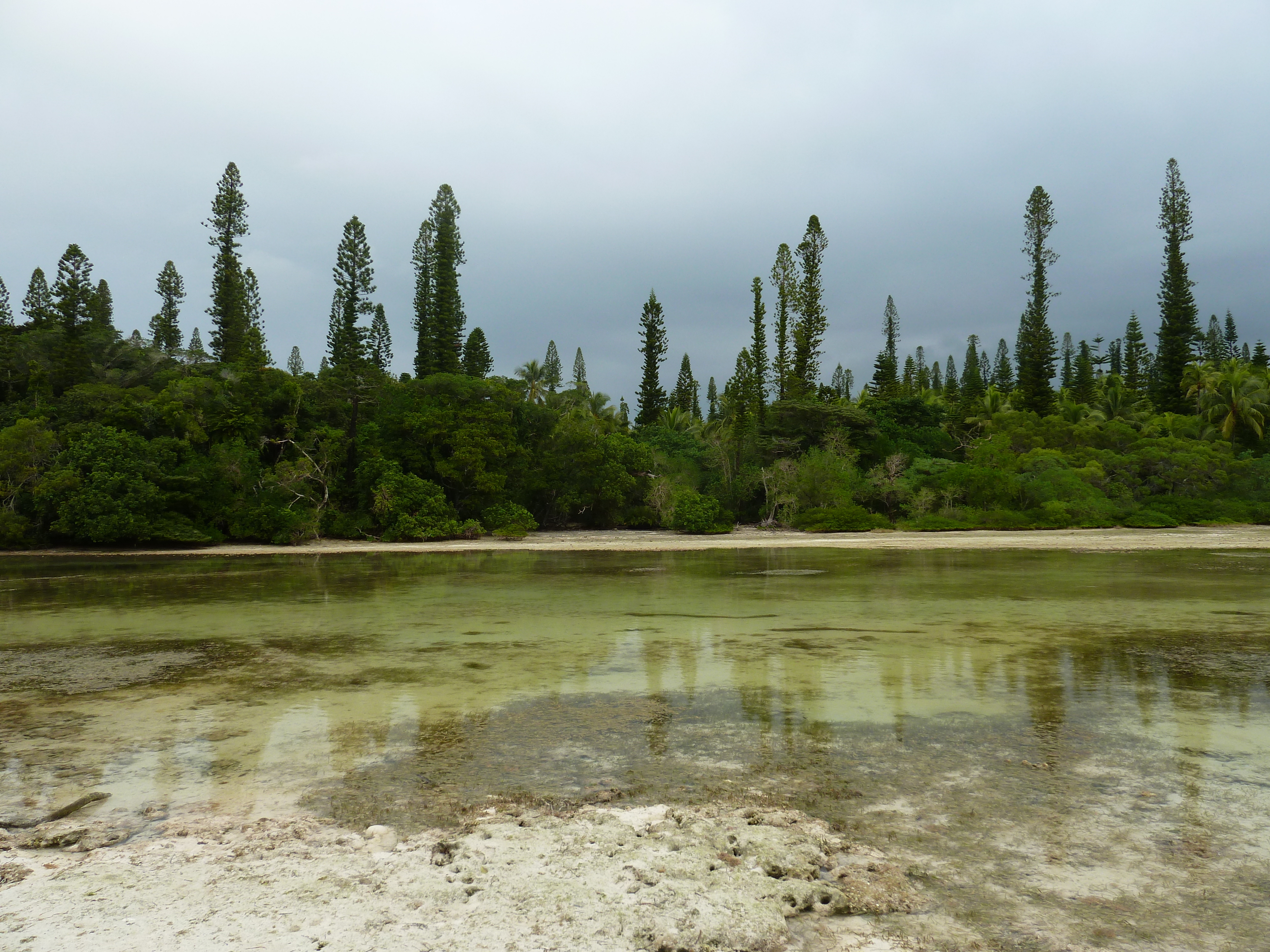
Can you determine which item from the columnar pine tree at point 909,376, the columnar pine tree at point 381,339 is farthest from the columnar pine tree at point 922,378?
the columnar pine tree at point 381,339

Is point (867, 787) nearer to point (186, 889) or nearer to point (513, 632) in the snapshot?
point (186, 889)

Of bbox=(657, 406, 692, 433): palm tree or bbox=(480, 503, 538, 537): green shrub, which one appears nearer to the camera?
bbox=(480, 503, 538, 537): green shrub

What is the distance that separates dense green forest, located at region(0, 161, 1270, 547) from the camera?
27.5 m

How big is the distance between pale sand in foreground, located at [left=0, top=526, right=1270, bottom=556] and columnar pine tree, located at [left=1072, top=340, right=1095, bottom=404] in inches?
1105

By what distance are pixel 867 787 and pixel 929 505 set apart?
30.8 meters

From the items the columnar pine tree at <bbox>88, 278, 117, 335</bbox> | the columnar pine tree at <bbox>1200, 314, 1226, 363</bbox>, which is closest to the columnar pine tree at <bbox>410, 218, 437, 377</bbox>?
the columnar pine tree at <bbox>88, 278, 117, 335</bbox>

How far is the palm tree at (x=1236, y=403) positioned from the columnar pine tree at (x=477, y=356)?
136 ft

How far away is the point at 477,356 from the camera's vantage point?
46.2 meters

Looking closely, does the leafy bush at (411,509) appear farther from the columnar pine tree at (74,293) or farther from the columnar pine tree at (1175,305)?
the columnar pine tree at (1175,305)

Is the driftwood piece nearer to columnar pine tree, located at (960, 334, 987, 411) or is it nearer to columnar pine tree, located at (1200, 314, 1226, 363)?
columnar pine tree, located at (960, 334, 987, 411)

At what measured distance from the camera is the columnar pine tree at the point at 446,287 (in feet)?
140

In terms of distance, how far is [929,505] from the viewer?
32750 mm

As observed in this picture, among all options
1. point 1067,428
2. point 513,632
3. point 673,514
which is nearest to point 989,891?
point 513,632

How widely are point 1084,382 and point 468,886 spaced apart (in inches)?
2596
